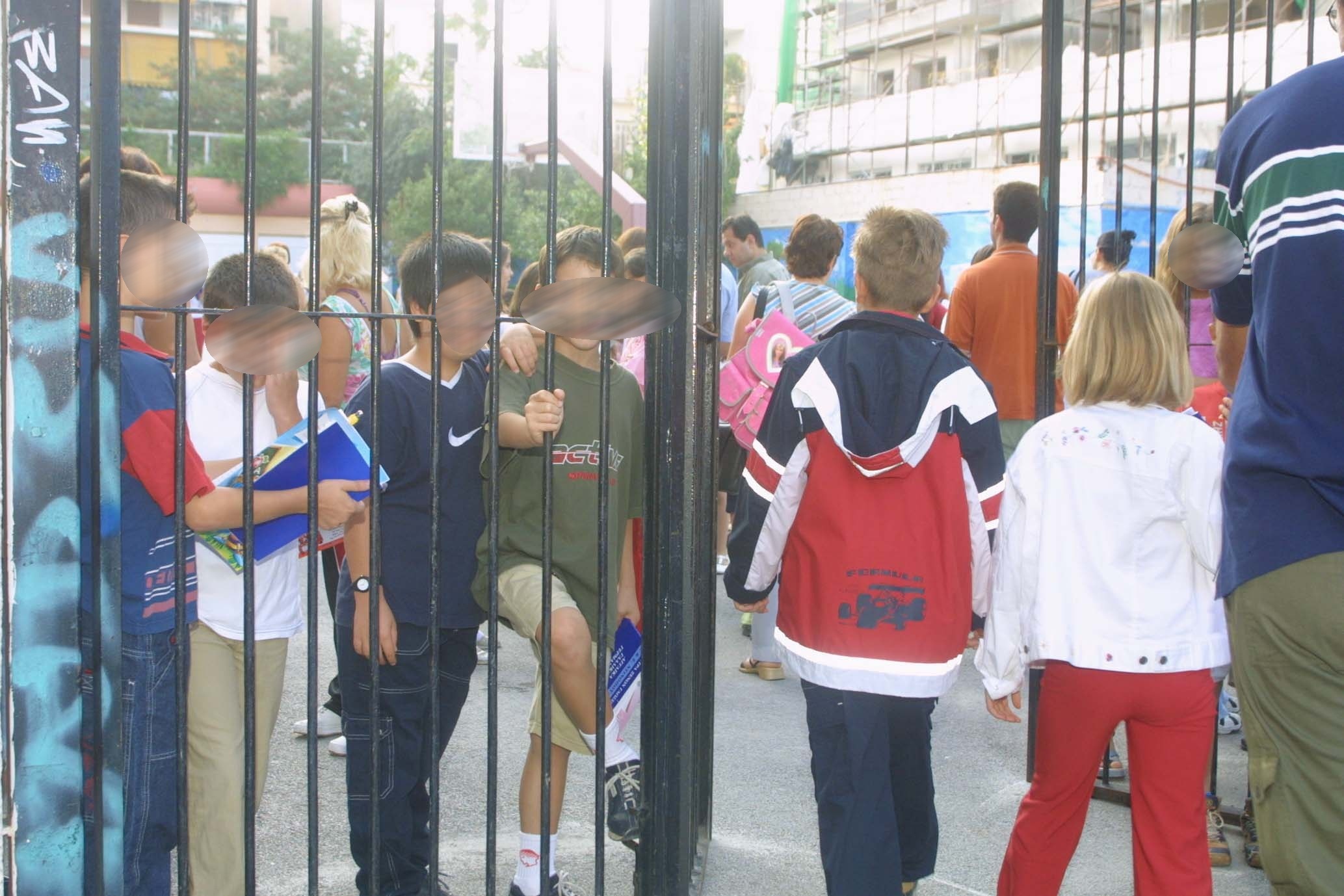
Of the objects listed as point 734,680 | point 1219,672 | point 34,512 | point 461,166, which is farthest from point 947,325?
point 461,166

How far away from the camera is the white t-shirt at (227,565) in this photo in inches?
117

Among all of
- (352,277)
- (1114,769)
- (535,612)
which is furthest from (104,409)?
(1114,769)

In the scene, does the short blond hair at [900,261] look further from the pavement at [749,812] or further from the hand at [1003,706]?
the pavement at [749,812]

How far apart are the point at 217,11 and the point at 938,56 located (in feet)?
95.0

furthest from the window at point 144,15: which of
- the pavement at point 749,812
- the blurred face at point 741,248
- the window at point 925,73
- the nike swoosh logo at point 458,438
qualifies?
the nike swoosh logo at point 458,438

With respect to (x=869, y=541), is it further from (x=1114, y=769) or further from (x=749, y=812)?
(x=1114, y=769)

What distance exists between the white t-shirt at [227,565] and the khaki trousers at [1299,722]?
7.12 feet

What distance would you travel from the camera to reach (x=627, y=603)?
353cm

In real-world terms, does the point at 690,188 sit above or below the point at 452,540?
above

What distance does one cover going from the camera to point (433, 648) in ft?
8.84

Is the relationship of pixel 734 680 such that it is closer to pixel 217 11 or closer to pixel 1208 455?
pixel 1208 455

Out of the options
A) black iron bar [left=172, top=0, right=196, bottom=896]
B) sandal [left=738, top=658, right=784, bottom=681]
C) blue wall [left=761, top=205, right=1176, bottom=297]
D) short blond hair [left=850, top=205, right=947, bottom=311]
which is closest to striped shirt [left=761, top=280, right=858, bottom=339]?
sandal [left=738, top=658, right=784, bottom=681]

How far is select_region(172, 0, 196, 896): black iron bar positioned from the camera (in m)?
2.30

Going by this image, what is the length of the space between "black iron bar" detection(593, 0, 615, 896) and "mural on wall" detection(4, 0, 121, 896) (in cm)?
100
